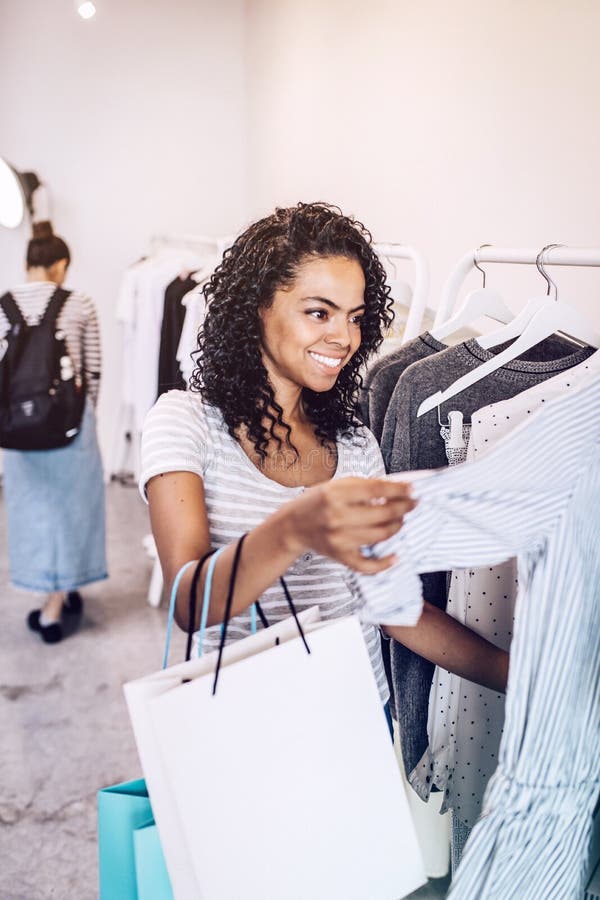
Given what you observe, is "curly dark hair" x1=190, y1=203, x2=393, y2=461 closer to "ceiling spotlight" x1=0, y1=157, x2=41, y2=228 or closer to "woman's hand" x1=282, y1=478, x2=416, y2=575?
"woman's hand" x1=282, y1=478, x2=416, y2=575

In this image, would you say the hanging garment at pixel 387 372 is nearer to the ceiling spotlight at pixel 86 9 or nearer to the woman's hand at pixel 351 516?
the woman's hand at pixel 351 516

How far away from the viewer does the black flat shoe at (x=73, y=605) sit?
3162mm

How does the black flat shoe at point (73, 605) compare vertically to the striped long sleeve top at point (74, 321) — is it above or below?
below

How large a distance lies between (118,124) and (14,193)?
88 cm

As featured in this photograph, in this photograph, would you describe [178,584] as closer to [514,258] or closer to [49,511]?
[514,258]

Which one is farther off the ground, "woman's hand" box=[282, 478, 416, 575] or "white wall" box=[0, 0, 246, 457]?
"white wall" box=[0, 0, 246, 457]

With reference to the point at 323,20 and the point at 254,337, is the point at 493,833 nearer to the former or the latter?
the point at 254,337

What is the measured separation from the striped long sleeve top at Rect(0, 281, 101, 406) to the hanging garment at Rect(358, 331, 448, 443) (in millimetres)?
1686

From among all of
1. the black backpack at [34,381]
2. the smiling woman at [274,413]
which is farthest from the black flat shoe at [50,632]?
the smiling woman at [274,413]

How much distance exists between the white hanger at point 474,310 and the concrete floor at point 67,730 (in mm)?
1163

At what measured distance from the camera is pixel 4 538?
399 centimetres

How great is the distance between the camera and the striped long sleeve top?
8.98 feet

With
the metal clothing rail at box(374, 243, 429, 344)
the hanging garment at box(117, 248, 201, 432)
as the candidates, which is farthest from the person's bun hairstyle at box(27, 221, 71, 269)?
the metal clothing rail at box(374, 243, 429, 344)

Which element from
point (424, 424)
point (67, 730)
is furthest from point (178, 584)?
point (67, 730)
